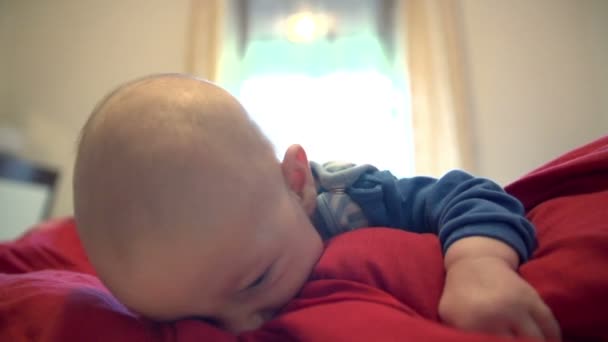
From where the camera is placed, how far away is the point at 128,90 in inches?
17.2

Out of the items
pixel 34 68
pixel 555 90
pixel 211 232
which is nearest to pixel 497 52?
pixel 555 90

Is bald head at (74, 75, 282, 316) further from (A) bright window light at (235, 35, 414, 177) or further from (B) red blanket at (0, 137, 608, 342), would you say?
(A) bright window light at (235, 35, 414, 177)

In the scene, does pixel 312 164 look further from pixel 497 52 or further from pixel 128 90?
pixel 497 52

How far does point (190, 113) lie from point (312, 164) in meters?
0.25

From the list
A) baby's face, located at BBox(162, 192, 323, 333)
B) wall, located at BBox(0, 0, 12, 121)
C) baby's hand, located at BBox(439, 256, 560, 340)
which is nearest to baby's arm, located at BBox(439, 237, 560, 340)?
baby's hand, located at BBox(439, 256, 560, 340)

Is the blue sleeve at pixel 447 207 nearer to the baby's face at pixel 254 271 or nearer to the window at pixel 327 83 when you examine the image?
the baby's face at pixel 254 271

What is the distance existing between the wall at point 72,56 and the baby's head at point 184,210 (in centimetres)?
169

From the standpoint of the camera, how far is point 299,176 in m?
0.51

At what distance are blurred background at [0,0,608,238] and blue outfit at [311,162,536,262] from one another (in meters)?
1.13

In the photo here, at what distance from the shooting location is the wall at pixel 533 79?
5.86 ft

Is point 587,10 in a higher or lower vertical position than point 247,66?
higher

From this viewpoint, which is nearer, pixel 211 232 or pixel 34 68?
pixel 211 232

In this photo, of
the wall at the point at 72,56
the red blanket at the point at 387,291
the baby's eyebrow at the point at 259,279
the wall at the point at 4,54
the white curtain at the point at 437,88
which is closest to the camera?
the red blanket at the point at 387,291

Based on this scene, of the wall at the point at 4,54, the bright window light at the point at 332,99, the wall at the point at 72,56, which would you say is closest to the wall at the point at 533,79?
the bright window light at the point at 332,99
